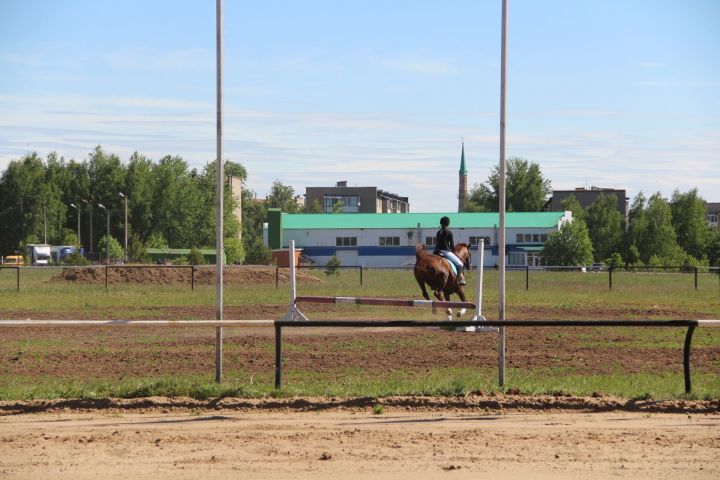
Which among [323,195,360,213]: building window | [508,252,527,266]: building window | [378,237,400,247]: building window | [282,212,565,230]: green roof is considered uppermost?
[323,195,360,213]: building window

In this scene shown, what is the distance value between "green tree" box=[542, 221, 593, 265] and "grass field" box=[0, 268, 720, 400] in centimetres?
6515

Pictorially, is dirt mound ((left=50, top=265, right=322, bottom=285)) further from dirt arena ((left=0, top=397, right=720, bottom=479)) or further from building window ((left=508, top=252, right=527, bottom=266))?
building window ((left=508, top=252, right=527, bottom=266))

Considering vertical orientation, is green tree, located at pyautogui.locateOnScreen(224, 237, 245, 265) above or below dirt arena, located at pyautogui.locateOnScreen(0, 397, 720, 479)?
above

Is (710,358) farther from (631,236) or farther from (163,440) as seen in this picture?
(631,236)

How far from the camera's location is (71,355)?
19031mm

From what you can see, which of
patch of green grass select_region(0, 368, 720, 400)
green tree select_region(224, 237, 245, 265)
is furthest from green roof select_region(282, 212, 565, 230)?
patch of green grass select_region(0, 368, 720, 400)

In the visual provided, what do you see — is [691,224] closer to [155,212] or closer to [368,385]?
[155,212]

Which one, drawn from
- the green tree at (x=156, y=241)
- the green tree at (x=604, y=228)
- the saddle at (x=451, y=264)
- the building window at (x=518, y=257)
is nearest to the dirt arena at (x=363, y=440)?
the saddle at (x=451, y=264)

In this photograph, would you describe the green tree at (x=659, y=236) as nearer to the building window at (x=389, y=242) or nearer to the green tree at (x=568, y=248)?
the green tree at (x=568, y=248)

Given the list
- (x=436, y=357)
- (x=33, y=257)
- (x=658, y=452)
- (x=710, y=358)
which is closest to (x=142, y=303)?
(x=436, y=357)

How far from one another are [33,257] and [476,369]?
9231 centimetres

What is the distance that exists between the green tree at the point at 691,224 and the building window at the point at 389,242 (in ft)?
149

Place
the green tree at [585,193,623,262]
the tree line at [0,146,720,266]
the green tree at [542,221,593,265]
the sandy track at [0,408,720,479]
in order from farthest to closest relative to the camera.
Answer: the green tree at [585,193,623,262], the tree line at [0,146,720,266], the green tree at [542,221,593,265], the sandy track at [0,408,720,479]

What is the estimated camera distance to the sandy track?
9.48 meters
